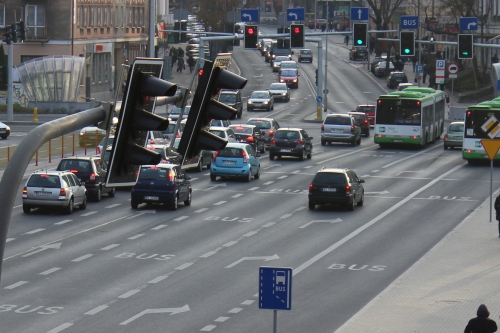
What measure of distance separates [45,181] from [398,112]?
27.1 meters

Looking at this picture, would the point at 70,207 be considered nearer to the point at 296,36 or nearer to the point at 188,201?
the point at 188,201

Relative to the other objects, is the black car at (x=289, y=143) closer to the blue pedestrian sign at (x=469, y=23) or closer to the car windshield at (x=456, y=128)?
the car windshield at (x=456, y=128)

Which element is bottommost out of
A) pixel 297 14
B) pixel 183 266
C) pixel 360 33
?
pixel 183 266

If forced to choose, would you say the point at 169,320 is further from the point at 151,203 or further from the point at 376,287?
the point at 151,203

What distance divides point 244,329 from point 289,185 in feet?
76.5

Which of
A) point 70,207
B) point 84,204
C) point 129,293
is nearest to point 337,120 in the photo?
point 84,204

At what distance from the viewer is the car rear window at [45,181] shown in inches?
1282

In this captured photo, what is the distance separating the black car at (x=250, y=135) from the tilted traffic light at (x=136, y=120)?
44.7 metres

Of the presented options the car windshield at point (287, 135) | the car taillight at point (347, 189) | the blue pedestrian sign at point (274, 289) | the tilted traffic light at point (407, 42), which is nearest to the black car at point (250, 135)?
the car windshield at point (287, 135)

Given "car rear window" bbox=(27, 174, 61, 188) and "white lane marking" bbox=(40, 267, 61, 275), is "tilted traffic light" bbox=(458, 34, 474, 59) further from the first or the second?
"white lane marking" bbox=(40, 267, 61, 275)

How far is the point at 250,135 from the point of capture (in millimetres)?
52719

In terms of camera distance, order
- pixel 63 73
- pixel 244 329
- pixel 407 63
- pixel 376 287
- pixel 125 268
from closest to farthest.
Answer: pixel 244 329
pixel 376 287
pixel 125 268
pixel 63 73
pixel 407 63

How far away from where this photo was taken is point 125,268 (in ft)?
80.3

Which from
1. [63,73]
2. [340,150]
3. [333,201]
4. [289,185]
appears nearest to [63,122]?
[333,201]
